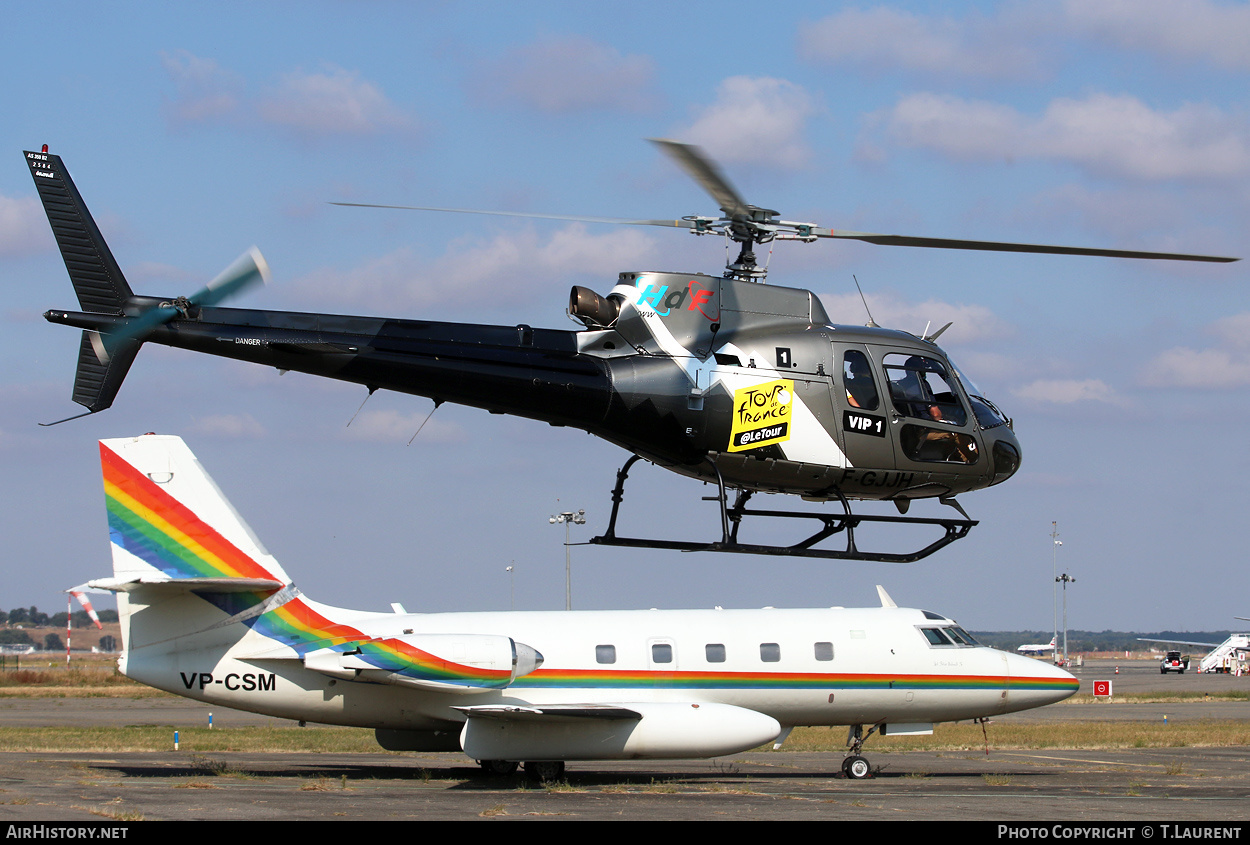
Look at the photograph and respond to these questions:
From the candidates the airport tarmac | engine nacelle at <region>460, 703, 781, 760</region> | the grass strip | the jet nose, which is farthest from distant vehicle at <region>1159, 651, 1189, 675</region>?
engine nacelle at <region>460, 703, 781, 760</region>

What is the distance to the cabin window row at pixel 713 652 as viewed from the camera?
22047mm

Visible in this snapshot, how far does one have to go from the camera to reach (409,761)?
26.8 metres

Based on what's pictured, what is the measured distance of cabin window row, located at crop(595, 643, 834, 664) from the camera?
22047mm

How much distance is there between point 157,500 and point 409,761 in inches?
344

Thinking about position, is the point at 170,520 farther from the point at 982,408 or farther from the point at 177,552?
the point at 982,408

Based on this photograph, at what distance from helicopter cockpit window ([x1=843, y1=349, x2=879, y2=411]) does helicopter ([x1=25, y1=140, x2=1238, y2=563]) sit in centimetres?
2

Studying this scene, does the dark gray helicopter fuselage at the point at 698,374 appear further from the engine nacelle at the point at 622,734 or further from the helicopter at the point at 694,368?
the engine nacelle at the point at 622,734

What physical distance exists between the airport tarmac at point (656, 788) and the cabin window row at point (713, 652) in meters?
→ 2.15

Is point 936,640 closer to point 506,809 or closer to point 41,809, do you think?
point 506,809

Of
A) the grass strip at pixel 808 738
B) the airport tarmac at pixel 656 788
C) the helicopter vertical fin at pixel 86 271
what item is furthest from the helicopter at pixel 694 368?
the grass strip at pixel 808 738

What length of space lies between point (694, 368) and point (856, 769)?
12011 mm

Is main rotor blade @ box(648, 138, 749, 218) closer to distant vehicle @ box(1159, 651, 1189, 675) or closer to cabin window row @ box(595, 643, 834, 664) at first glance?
cabin window row @ box(595, 643, 834, 664)

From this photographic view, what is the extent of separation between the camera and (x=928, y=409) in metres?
13.6

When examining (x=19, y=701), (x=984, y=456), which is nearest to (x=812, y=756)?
(x=984, y=456)
